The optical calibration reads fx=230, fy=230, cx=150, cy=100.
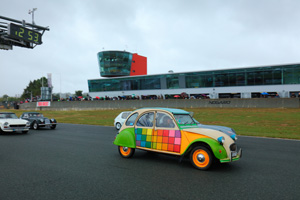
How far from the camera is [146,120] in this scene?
6969 millimetres

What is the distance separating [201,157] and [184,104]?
30.6 metres

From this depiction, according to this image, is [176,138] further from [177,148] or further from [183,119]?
[183,119]

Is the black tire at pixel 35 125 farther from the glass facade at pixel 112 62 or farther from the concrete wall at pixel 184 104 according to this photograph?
the glass facade at pixel 112 62

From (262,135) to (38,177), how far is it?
38.9ft

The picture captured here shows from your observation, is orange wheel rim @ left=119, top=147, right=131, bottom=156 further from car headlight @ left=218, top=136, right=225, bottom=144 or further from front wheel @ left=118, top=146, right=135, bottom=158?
car headlight @ left=218, top=136, right=225, bottom=144

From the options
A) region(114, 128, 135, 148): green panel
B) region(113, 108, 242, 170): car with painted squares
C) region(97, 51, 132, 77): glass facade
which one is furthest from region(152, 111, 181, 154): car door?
region(97, 51, 132, 77): glass facade

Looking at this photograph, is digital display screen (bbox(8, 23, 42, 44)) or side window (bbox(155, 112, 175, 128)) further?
digital display screen (bbox(8, 23, 42, 44))

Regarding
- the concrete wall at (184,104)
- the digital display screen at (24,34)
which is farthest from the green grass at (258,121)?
the digital display screen at (24,34)

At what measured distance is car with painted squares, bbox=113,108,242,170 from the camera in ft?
19.0

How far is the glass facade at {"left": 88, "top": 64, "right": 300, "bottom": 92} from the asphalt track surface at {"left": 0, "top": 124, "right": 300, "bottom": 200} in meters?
41.3

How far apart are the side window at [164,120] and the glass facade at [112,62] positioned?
230ft

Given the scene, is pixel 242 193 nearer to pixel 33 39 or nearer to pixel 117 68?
pixel 33 39

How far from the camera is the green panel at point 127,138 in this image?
23.3 feet

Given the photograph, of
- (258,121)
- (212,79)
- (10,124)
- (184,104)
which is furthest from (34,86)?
(258,121)
